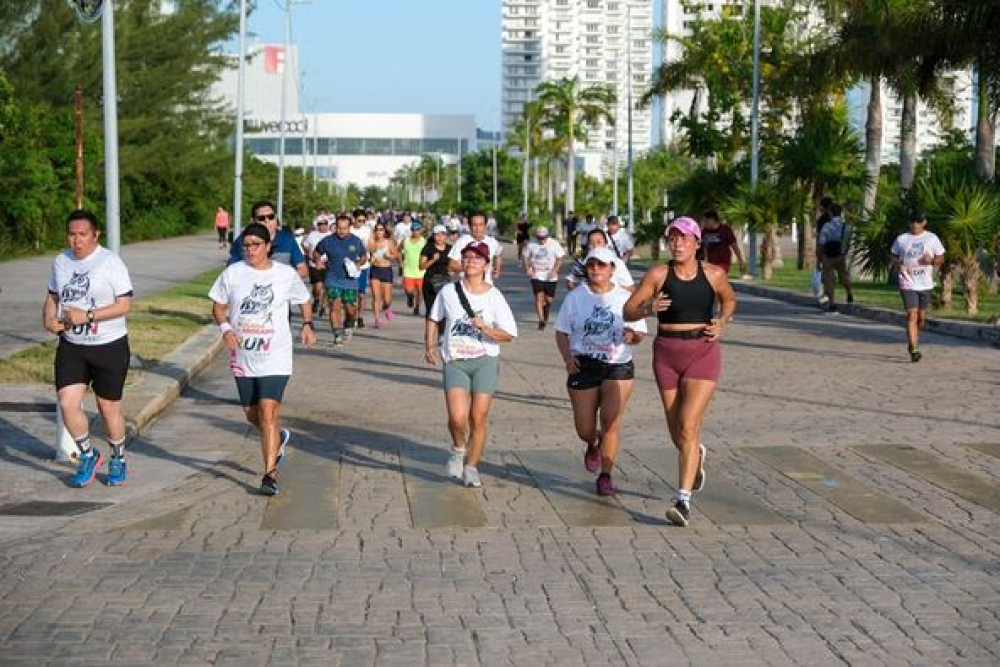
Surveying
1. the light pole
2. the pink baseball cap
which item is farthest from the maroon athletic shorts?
the light pole

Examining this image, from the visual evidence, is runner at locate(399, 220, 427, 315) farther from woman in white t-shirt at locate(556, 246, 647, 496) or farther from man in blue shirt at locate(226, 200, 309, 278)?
woman in white t-shirt at locate(556, 246, 647, 496)

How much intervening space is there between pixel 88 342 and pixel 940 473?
5.65 m

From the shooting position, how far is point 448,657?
6.07 metres

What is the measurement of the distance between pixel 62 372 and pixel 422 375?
24.5 feet

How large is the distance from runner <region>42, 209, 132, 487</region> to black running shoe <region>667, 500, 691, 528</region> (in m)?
3.64

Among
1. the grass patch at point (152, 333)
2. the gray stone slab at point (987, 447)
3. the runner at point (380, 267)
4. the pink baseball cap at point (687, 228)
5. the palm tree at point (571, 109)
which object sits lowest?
the grass patch at point (152, 333)

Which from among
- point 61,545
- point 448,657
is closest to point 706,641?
point 448,657

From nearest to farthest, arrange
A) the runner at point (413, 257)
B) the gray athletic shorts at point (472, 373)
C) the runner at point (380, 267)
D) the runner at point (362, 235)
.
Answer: the gray athletic shorts at point (472, 373) → the runner at point (362, 235) → the runner at point (380, 267) → the runner at point (413, 257)

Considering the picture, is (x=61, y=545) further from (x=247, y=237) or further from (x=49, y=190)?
(x=49, y=190)

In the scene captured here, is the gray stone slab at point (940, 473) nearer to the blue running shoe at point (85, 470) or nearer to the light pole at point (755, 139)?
the blue running shoe at point (85, 470)

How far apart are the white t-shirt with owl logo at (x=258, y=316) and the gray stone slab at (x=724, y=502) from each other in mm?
2667

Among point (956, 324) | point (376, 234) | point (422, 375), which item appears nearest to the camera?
point (422, 375)

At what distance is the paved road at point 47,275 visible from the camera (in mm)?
21266

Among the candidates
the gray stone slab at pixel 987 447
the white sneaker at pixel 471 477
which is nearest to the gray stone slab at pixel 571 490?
the white sneaker at pixel 471 477
